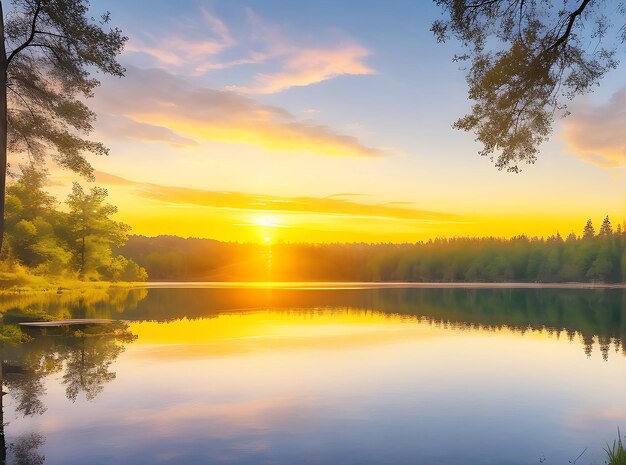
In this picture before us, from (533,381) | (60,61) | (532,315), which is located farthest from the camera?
(532,315)

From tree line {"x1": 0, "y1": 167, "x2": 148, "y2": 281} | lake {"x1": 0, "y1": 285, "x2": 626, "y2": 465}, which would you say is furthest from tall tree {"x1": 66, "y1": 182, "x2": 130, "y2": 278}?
lake {"x1": 0, "y1": 285, "x2": 626, "y2": 465}

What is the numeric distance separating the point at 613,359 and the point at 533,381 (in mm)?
8925

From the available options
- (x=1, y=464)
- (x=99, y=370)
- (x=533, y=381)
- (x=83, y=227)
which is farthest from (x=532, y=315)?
(x=83, y=227)

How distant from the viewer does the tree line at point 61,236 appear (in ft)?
271

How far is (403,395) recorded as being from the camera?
2198 centimetres

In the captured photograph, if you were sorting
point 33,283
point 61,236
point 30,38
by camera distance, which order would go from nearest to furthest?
point 30,38 → point 33,283 → point 61,236

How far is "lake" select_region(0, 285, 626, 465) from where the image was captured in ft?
50.3

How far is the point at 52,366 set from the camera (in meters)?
25.8

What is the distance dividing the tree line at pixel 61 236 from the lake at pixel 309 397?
4658 cm

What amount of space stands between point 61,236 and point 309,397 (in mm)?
85727

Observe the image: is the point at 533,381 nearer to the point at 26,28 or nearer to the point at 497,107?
the point at 497,107

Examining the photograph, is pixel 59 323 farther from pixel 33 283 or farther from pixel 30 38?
pixel 33 283

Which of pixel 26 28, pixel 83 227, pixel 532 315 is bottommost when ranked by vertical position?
pixel 532 315

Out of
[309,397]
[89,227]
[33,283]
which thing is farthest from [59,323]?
[89,227]
